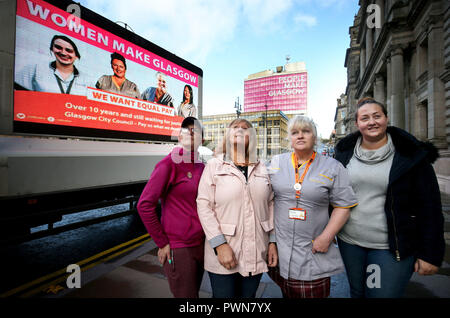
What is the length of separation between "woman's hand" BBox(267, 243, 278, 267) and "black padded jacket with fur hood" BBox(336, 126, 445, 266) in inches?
36.3

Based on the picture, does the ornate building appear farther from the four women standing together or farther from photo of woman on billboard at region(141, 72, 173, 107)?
the four women standing together

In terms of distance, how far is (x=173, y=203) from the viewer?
1.92 m

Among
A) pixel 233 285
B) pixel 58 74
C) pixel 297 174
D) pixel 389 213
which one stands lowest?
pixel 233 285

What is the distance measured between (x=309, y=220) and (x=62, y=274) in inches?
147

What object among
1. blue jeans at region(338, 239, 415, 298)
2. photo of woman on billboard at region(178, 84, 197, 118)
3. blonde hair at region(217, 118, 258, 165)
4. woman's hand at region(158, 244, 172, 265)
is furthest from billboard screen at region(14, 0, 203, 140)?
blue jeans at region(338, 239, 415, 298)

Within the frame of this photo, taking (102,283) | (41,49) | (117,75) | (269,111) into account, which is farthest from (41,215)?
(269,111)

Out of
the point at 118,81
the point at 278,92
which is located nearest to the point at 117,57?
the point at 118,81

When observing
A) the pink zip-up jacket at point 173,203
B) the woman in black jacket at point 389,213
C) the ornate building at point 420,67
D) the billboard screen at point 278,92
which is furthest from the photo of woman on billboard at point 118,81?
the billboard screen at point 278,92

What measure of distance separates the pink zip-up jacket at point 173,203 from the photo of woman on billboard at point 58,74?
236cm

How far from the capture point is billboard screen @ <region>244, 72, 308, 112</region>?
297 feet

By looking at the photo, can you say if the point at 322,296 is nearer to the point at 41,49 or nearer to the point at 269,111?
the point at 41,49

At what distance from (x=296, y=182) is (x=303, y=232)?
0.41 meters

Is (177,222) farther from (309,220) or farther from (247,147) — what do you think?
(309,220)

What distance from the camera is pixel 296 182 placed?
1.81 m
